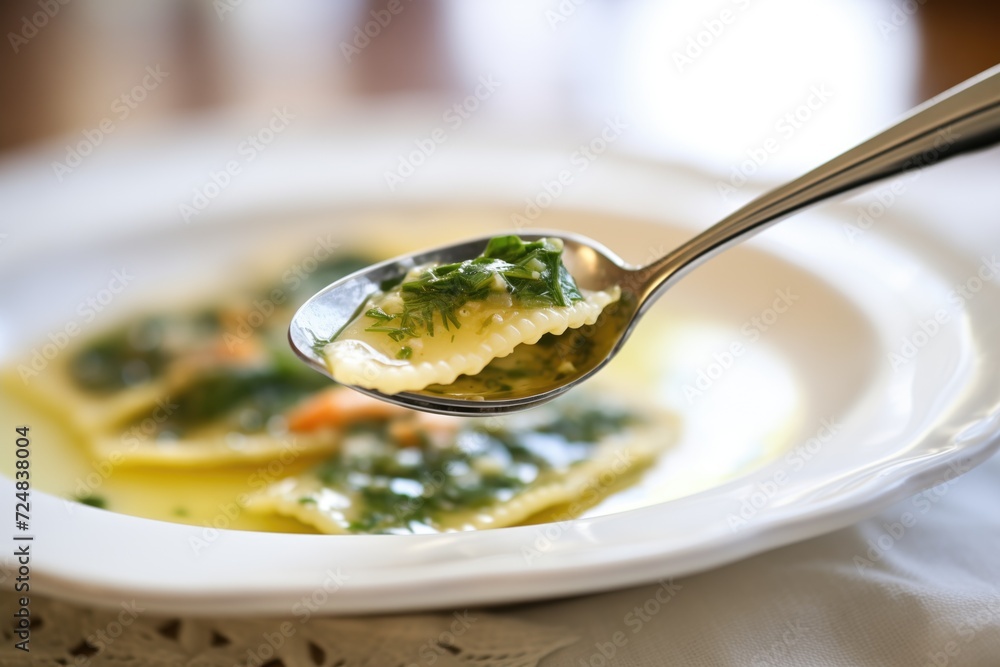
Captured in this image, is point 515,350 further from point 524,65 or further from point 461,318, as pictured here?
point 524,65

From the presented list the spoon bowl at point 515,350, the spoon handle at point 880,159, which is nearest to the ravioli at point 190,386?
the spoon bowl at point 515,350

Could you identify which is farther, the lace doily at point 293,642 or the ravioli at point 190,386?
the ravioli at point 190,386

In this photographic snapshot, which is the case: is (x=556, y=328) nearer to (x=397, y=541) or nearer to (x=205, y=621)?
(x=397, y=541)

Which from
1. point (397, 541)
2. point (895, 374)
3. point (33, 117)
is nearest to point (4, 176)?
point (33, 117)

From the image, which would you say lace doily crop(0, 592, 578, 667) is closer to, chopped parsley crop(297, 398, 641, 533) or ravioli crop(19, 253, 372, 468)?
chopped parsley crop(297, 398, 641, 533)

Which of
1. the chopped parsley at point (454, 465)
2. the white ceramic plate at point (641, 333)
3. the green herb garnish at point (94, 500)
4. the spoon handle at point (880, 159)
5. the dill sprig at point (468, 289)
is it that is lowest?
the green herb garnish at point (94, 500)

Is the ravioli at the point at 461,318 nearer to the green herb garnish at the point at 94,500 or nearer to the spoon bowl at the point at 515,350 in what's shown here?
the spoon bowl at the point at 515,350

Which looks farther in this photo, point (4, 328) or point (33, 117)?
point (33, 117)
